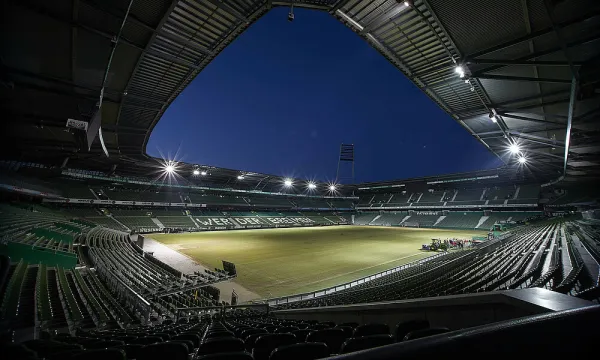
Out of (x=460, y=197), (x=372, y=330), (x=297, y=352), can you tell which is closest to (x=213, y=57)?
(x=372, y=330)

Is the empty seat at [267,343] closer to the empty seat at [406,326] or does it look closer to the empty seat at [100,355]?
the empty seat at [406,326]

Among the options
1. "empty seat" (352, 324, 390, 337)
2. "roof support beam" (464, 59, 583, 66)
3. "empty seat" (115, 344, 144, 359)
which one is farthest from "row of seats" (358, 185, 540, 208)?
"empty seat" (115, 344, 144, 359)

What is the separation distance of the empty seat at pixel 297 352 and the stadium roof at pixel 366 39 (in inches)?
330

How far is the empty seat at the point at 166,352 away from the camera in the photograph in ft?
6.08

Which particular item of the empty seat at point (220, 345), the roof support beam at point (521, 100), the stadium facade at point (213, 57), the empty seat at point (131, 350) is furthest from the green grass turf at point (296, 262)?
the empty seat at point (220, 345)

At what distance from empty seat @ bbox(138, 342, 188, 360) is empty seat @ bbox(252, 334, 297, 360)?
26.1 inches

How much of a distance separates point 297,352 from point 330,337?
130 centimetres

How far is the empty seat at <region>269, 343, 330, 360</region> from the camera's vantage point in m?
1.52

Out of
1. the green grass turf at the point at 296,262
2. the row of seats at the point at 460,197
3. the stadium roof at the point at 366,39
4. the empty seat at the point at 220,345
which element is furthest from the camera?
the row of seats at the point at 460,197

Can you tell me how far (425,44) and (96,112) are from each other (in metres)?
13.3

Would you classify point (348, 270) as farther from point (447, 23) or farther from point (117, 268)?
point (447, 23)

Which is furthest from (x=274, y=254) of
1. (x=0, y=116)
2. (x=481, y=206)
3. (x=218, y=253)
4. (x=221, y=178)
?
(x=481, y=206)

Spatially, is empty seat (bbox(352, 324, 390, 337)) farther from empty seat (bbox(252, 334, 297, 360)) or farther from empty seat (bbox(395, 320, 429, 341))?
empty seat (bbox(252, 334, 297, 360))

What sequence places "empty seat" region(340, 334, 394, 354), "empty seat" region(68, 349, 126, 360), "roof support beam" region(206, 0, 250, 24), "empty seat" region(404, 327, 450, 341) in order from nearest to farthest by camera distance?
"empty seat" region(68, 349, 126, 360) → "empty seat" region(404, 327, 450, 341) → "empty seat" region(340, 334, 394, 354) → "roof support beam" region(206, 0, 250, 24)
